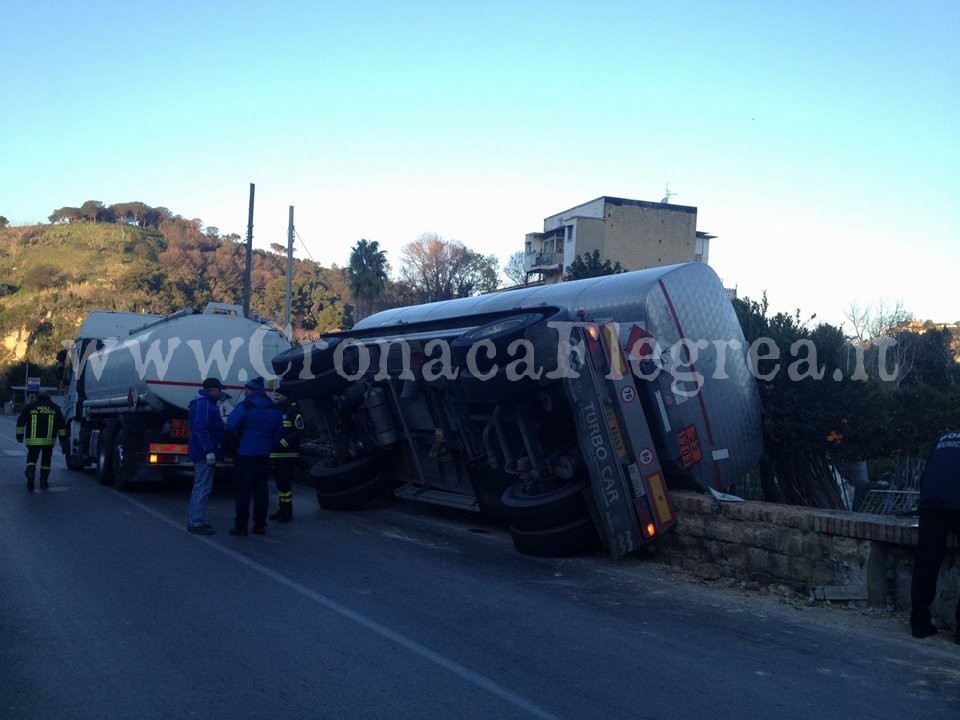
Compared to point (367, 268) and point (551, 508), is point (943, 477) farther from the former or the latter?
point (367, 268)

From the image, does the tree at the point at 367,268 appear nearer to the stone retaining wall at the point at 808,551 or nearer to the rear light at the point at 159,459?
the rear light at the point at 159,459

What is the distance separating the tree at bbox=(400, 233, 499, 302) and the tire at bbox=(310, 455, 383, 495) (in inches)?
1790

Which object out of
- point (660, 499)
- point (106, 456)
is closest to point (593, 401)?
point (660, 499)

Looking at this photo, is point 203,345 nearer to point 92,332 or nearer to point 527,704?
point 92,332

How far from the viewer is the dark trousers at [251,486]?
10.0m

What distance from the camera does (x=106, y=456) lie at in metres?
15.3

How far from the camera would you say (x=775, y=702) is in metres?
4.88

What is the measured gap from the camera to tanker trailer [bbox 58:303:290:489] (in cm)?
1409

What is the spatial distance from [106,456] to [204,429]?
20.0 ft

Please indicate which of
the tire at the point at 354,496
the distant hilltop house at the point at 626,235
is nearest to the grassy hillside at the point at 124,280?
the distant hilltop house at the point at 626,235

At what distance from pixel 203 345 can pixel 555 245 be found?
46.6 meters

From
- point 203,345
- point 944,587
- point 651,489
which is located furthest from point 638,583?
point 203,345

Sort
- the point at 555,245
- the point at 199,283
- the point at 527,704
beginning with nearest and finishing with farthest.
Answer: the point at 527,704 → the point at 555,245 → the point at 199,283

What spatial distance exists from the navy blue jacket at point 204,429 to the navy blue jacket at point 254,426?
0.19 meters
